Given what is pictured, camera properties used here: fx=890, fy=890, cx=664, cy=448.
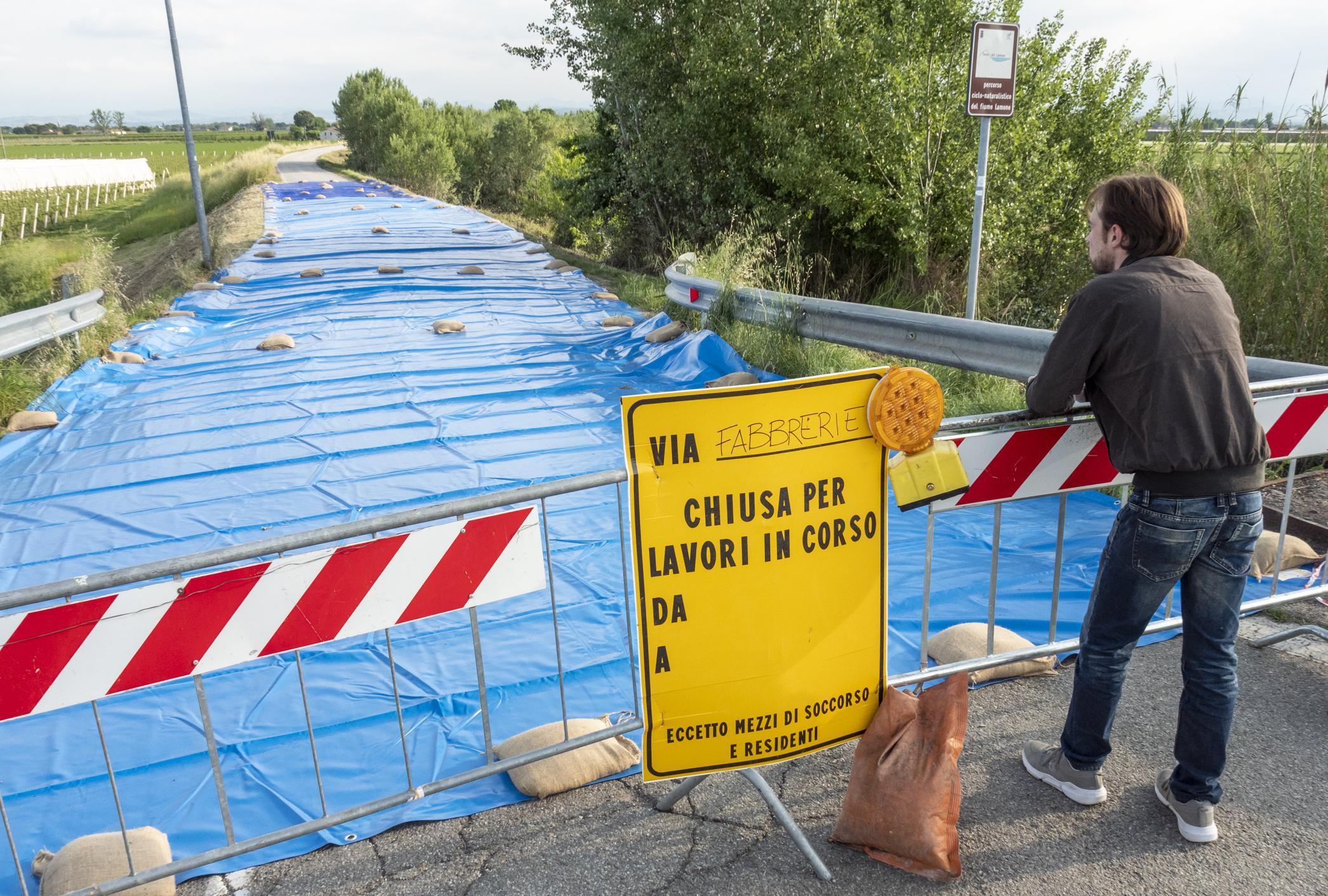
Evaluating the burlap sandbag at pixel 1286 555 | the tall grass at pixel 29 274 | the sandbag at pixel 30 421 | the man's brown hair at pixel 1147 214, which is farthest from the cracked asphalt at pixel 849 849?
the tall grass at pixel 29 274

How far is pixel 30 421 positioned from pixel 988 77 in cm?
852

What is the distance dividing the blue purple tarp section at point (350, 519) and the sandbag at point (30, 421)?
12cm

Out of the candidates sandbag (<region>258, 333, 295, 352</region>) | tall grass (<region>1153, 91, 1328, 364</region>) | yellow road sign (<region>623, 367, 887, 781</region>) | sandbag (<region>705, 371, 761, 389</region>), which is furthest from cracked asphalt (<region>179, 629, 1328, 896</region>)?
sandbag (<region>258, 333, 295, 352</region>)

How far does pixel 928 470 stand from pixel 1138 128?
10471mm

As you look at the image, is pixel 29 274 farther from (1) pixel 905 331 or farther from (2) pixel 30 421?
(1) pixel 905 331

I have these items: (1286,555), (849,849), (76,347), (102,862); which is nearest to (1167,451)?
(849,849)

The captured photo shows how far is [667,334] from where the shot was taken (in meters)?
9.20

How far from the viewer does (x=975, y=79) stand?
304 inches

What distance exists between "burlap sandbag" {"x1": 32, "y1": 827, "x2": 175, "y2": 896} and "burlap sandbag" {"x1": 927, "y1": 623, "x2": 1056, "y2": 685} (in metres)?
3.02

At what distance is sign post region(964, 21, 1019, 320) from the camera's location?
299 inches

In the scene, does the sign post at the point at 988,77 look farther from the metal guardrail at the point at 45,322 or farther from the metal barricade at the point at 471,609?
the metal guardrail at the point at 45,322

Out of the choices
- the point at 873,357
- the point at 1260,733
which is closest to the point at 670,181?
the point at 873,357

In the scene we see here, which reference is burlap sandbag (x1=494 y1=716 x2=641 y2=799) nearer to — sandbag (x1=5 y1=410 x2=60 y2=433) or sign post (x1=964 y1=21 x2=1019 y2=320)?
sign post (x1=964 y1=21 x2=1019 y2=320)

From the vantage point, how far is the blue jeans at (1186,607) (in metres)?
2.78
